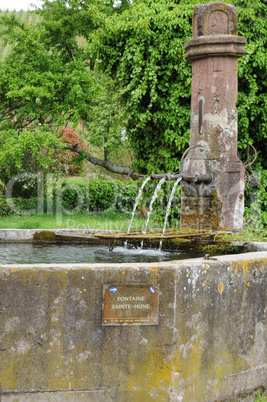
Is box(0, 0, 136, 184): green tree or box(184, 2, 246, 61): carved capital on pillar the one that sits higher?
box(0, 0, 136, 184): green tree

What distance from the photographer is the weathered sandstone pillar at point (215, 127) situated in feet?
19.1

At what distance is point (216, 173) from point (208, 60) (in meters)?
1.53

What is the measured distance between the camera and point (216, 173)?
228 inches

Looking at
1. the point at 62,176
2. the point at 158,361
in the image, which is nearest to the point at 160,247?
the point at 158,361

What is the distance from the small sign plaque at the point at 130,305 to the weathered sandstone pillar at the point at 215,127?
2.95 metres

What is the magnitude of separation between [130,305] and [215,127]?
3547 mm

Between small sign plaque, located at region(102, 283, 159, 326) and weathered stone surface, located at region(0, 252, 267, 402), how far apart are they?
40 mm

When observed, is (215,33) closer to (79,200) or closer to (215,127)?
(215,127)

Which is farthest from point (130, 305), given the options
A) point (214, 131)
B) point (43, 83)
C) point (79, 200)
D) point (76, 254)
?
point (79, 200)

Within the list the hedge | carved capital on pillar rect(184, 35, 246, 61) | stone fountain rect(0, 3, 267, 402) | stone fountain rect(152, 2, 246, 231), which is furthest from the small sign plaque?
the hedge

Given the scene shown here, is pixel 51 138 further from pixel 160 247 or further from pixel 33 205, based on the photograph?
pixel 160 247

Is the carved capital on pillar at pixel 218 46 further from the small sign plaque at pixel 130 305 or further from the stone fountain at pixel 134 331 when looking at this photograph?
the small sign plaque at pixel 130 305

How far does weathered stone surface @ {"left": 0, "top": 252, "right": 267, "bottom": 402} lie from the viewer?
284 cm

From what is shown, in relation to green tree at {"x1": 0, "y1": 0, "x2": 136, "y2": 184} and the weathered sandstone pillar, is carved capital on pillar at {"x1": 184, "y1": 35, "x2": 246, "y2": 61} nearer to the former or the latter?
the weathered sandstone pillar
